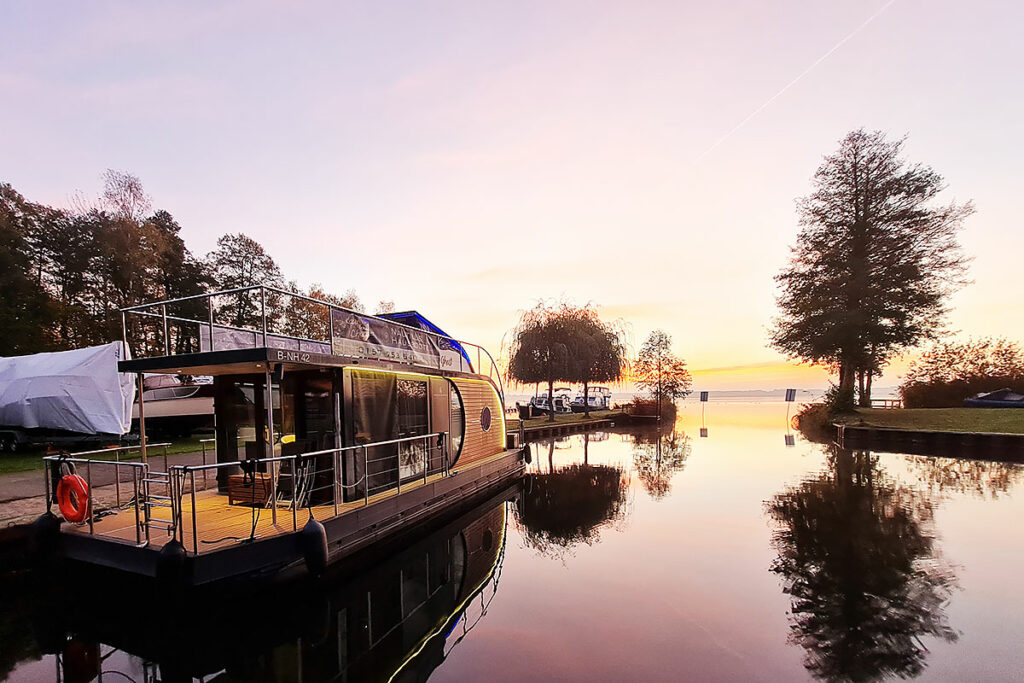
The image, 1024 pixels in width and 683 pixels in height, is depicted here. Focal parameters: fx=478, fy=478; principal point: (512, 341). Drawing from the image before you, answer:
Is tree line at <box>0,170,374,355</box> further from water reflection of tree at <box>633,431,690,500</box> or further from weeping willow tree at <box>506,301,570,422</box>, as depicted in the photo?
water reflection of tree at <box>633,431,690,500</box>

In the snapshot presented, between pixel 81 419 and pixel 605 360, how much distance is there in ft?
83.8

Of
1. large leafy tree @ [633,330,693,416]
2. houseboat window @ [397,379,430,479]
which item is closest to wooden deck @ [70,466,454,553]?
houseboat window @ [397,379,430,479]

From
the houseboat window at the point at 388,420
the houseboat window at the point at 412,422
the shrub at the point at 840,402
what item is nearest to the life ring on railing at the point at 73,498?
the houseboat window at the point at 388,420

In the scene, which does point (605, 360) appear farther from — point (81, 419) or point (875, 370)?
point (81, 419)

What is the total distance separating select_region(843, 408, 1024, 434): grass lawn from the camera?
64.7 feet

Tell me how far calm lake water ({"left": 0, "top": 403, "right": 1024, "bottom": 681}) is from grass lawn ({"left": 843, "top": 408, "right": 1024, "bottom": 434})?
1091 centimetres

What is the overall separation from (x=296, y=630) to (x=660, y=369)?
38.9 m

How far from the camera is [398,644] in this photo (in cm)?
557

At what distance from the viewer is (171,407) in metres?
19.1

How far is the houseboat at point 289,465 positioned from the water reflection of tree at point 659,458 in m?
4.74

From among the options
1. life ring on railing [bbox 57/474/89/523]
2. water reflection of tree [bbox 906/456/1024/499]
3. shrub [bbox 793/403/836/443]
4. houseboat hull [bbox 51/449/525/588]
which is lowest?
shrub [bbox 793/403/836/443]

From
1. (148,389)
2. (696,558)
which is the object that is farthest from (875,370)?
(148,389)

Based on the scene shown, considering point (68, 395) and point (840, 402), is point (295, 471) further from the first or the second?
point (840, 402)

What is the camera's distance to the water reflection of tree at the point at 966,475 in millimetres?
12320
